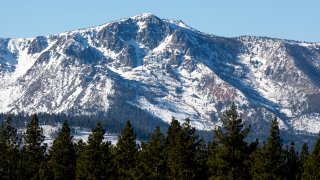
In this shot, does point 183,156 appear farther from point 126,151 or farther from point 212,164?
point 126,151

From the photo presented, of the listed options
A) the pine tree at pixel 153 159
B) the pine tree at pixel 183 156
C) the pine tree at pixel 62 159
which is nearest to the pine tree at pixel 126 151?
the pine tree at pixel 153 159

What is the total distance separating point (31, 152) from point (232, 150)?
36309mm

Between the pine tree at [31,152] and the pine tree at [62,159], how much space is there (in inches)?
82.1

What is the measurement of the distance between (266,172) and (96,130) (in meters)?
24.3

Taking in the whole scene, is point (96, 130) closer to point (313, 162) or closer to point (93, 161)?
point (93, 161)

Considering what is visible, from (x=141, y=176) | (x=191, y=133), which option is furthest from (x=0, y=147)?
(x=191, y=133)

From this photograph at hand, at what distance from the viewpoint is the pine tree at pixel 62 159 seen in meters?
101

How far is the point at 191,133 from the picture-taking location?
83750 millimetres

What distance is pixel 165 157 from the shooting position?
298ft

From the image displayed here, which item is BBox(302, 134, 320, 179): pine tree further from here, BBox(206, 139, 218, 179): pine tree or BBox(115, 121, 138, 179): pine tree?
BBox(115, 121, 138, 179): pine tree

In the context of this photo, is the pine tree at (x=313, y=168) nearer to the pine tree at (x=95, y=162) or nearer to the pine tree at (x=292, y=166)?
the pine tree at (x=292, y=166)

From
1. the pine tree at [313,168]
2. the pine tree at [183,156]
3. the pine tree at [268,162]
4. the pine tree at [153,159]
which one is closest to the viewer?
the pine tree at [268,162]

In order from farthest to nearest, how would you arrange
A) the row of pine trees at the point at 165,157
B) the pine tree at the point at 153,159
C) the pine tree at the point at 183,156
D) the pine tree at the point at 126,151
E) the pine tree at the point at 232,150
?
the pine tree at the point at 126,151
the pine tree at the point at 153,159
the pine tree at the point at 183,156
the row of pine trees at the point at 165,157
the pine tree at the point at 232,150

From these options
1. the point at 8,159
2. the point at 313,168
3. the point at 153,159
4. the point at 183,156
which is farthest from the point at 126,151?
the point at 313,168
